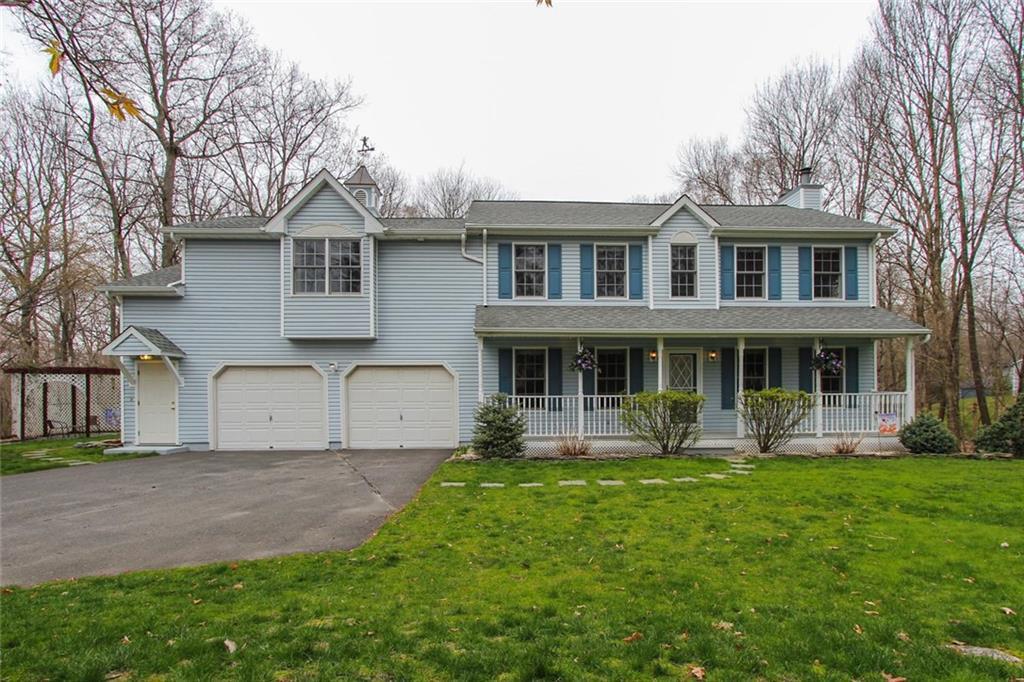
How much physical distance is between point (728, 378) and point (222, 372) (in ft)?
44.1

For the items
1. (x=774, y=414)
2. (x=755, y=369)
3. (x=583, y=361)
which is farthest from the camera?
(x=755, y=369)

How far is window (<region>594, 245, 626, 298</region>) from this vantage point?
14.5 metres

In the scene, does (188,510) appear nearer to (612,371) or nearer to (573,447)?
(573,447)

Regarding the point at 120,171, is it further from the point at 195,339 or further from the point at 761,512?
the point at 761,512

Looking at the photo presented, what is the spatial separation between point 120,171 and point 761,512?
23484 mm

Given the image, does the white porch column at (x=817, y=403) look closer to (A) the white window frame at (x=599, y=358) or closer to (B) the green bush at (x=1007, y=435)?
(B) the green bush at (x=1007, y=435)

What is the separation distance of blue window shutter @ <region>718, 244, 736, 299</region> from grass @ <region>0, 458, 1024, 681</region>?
322 inches

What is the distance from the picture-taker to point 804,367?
14.4 m

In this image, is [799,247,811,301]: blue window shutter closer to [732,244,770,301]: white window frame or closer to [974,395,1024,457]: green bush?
[732,244,770,301]: white window frame

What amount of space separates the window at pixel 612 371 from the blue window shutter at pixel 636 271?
1601 mm

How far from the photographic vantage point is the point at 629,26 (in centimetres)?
414

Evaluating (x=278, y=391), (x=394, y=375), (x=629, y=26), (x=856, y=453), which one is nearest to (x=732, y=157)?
(x=856, y=453)

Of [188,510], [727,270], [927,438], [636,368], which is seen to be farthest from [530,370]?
[927,438]

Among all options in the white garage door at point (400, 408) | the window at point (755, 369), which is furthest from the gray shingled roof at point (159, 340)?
the window at point (755, 369)
